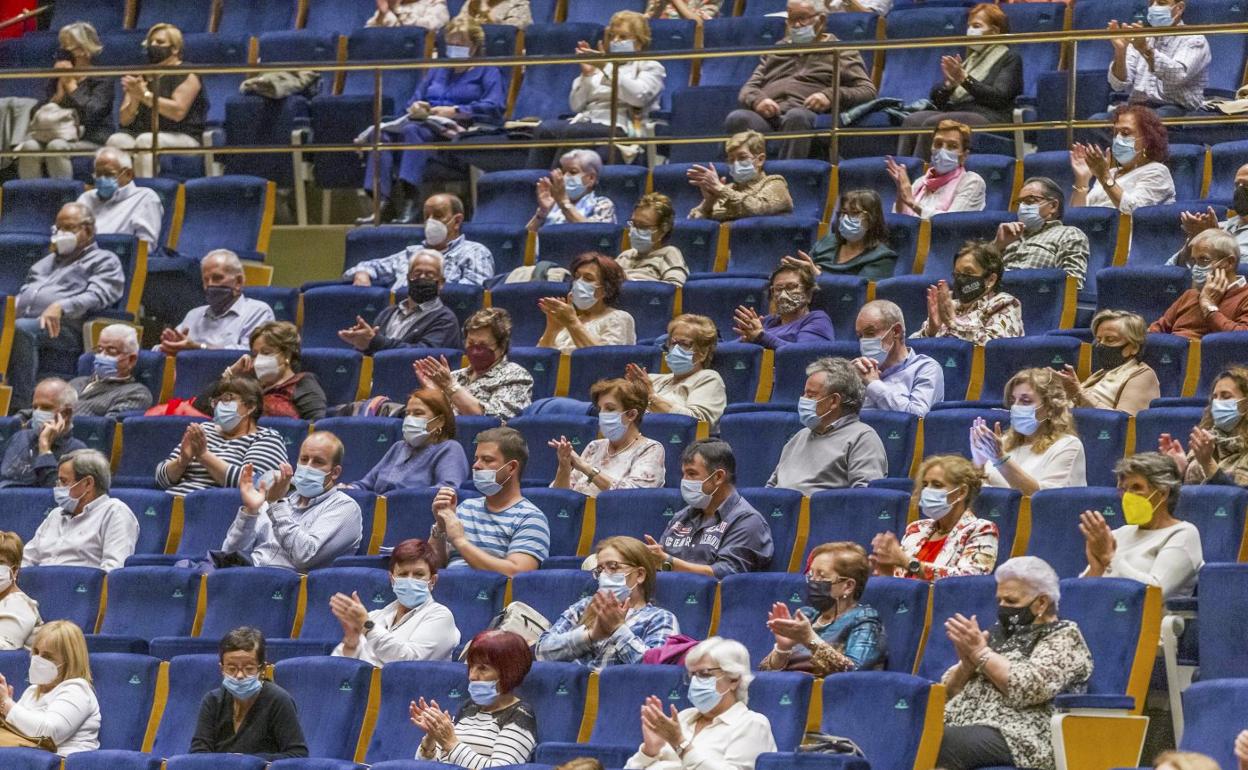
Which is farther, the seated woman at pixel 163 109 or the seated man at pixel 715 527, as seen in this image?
the seated woman at pixel 163 109

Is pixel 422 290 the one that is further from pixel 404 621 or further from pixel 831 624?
pixel 831 624

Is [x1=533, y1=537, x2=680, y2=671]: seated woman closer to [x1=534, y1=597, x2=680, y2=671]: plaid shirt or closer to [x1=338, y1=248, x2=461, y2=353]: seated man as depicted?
[x1=534, y1=597, x2=680, y2=671]: plaid shirt

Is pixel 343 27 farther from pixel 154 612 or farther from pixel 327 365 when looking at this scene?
pixel 154 612

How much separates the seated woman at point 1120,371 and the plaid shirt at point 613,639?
3.84 feet

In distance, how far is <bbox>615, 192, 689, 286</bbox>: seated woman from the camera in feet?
20.2

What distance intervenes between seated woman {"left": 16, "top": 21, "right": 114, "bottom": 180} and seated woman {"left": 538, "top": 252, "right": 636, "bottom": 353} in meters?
2.18

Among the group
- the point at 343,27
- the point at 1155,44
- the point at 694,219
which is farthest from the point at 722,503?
the point at 343,27

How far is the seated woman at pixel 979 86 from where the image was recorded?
6.65 meters

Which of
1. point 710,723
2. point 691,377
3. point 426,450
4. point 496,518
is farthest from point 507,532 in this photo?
point 710,723

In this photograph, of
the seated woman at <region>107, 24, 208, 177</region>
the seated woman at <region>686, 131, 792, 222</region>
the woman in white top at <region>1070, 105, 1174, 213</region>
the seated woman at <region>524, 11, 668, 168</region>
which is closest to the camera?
the woman in white top at <region>1070, 105, 1174, 213</region>

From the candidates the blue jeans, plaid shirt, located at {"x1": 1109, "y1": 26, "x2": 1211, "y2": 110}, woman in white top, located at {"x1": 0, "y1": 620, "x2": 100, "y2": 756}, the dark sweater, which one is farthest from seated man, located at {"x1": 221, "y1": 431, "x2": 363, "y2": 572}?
plaid shirt, located at {"x1": 1109, "y1": 26, "x2": 1211, "y2": 110}

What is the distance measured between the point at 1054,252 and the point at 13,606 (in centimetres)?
269

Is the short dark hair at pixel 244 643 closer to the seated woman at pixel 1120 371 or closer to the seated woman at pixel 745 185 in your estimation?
the seated woman at pixel 1120 371

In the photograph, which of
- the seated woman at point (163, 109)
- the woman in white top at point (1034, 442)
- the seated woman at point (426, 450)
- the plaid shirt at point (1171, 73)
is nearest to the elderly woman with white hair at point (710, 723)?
the woman in white top at point (1034, 442)
